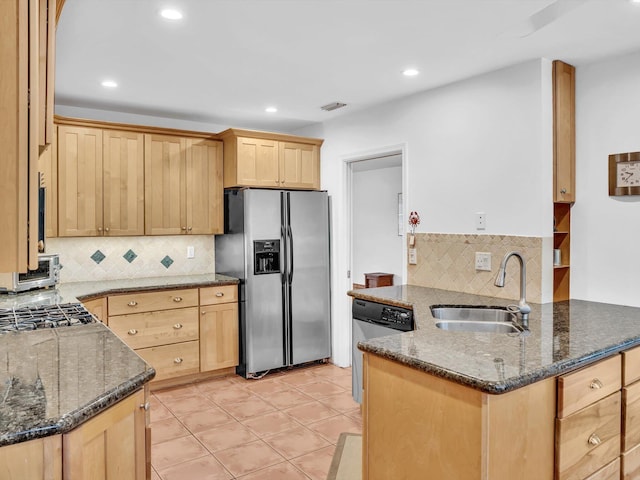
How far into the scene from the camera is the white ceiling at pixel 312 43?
2.25 metres

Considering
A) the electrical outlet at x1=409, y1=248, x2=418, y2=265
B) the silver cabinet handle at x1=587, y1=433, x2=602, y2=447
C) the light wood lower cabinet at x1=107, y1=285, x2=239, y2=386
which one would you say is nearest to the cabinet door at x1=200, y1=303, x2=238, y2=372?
A: the light wood lower cabinet at x1=107, y1=285, x2=239, y2=386

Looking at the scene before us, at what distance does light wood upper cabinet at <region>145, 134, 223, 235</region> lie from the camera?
411 centimetres

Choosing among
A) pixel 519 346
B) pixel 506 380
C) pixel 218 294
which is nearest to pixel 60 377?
pixel 506 380

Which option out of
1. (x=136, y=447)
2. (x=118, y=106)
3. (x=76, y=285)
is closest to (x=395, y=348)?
(x=136, y=447)

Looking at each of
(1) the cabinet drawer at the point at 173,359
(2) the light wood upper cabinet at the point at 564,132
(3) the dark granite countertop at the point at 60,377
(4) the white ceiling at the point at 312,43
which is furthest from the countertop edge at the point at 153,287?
(2) the light wood upper cabinet at the point at 564,132

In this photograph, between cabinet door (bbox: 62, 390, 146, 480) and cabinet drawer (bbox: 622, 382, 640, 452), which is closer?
cabinet door (bbox: 62, 390, 146, 480)

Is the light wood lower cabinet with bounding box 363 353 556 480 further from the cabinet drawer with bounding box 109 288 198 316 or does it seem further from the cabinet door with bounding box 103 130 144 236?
the cabinet door with bounding box 103 130 144 236

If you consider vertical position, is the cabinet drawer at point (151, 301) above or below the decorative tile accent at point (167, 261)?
below

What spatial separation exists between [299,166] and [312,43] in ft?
6.50

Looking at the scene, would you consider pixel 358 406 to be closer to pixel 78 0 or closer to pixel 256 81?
pixel 256 81

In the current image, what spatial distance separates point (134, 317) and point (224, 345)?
843 mm

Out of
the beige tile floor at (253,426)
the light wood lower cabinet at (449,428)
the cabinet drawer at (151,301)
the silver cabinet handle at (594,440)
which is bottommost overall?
the beige tile floor at (253,426)

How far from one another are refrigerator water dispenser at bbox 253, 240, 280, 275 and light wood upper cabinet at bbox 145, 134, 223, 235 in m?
0.54

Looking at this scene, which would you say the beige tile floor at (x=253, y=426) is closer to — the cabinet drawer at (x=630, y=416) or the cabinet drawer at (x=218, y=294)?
the cabinet drawer at (x=218, y=294)
